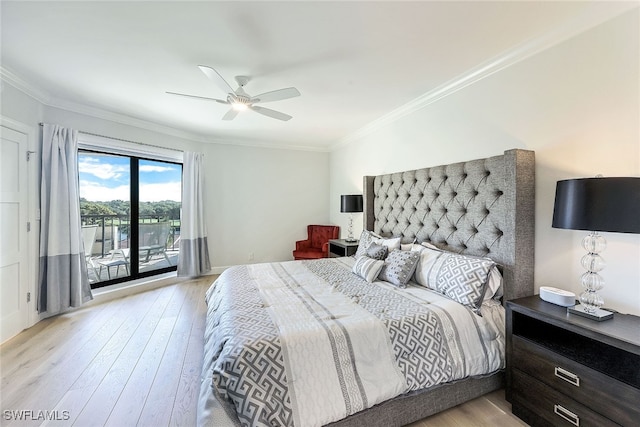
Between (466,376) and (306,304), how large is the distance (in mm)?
1078

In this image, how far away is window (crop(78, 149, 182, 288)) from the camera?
3.42 metres

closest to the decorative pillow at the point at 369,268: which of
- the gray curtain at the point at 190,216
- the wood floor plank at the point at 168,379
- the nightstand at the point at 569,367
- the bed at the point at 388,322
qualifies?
the bed at the point at 388,322

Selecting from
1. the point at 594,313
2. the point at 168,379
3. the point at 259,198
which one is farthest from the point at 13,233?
the point at 594,313

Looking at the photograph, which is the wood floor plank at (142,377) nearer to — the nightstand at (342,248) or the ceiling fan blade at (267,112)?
the nightstand at (342,248)

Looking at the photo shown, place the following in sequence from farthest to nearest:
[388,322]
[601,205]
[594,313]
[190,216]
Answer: [190,216] → [388,322] → [594,313] → [601,205]

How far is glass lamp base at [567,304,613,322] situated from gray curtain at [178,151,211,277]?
445 centimetres

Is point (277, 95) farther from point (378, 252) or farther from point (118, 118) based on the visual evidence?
point (118, 118)

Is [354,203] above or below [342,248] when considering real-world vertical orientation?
above

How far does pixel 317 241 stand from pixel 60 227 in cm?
350

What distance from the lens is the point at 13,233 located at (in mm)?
2480

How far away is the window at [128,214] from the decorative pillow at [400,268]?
12.0ft

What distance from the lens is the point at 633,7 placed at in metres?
1.41

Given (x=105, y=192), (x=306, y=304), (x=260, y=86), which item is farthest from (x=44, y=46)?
(x=306, y=304)

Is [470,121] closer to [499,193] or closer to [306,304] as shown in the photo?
[499,193]
